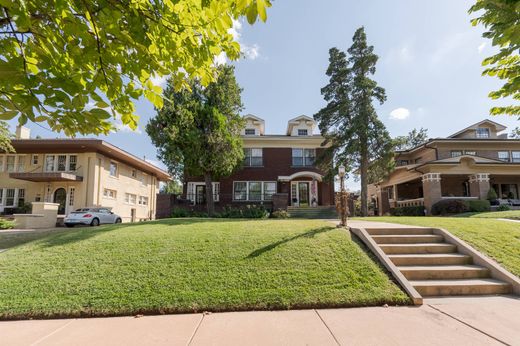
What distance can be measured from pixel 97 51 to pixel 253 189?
20625 millimetres

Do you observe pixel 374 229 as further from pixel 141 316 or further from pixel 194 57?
pixel 194 57

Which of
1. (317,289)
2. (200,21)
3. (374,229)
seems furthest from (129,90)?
(374,229)

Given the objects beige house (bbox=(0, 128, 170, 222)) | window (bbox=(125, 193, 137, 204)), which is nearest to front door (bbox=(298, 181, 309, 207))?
beige house (bbox=(0, 128, 170, 222))

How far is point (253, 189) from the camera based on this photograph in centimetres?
2314

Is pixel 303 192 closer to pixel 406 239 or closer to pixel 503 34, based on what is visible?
pixel 406 239

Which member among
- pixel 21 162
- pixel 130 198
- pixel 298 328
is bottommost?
pixel 298 328

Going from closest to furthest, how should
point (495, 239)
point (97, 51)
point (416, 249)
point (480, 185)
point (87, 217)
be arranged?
point (97, 51)
point (416, 249)
point (495, 239)
point (87, 217)
point (480, 185)

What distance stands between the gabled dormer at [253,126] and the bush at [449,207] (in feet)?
48.7

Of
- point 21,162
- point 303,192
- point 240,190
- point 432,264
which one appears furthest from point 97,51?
point 21,162

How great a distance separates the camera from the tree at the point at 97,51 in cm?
228

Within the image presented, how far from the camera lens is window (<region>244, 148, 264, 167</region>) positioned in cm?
2339

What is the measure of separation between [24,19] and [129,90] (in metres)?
1.02

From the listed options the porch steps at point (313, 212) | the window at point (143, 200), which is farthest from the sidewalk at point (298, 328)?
the window at point (143, 200)

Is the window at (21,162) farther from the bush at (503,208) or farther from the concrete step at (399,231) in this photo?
the bush at (503,208)
